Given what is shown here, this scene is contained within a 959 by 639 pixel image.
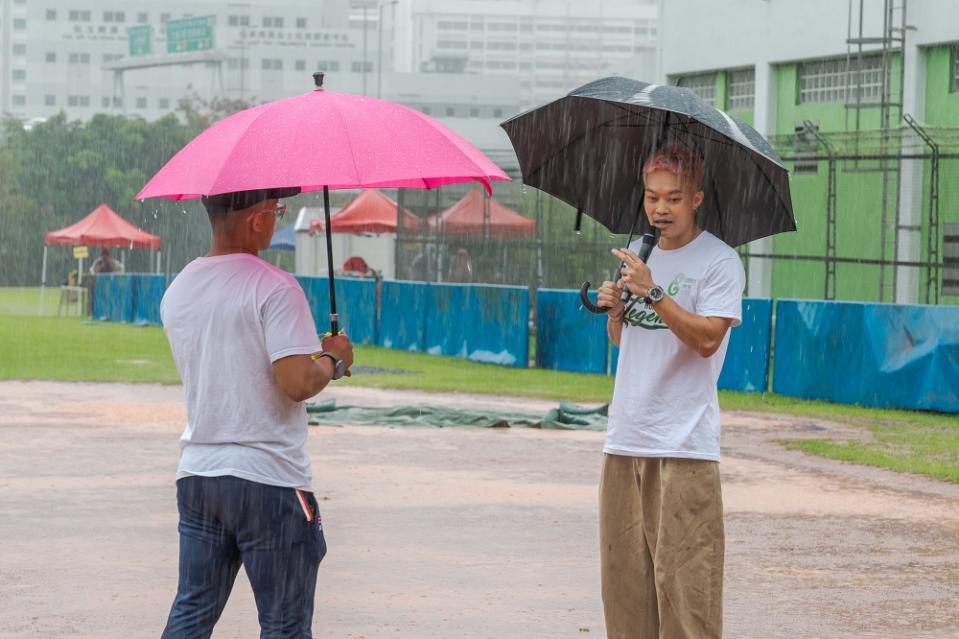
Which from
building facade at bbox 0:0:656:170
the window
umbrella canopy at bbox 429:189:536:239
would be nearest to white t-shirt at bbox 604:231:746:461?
the window

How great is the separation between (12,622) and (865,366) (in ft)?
41.0

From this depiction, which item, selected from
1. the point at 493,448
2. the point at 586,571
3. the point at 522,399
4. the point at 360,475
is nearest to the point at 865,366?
the point at 522,399

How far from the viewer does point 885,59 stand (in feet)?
89.3

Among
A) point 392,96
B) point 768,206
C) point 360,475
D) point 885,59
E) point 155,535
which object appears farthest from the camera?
point 392,96

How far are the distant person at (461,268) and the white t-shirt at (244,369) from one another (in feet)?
75.2

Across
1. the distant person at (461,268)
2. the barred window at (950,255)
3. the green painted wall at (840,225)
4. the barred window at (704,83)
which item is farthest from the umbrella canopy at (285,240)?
the barred window at (950,255)

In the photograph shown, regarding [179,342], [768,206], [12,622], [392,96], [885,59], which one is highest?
[392,96]

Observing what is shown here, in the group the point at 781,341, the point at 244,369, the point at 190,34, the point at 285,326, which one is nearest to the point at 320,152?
the point at 285,326

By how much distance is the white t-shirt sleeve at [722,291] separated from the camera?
15.4 feet

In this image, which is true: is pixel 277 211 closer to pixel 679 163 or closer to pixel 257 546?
pixel 257 546

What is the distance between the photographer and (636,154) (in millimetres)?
5230

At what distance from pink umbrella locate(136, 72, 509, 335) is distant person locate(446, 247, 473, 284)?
22.4 m

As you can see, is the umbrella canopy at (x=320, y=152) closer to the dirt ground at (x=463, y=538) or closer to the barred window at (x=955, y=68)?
the dirt ground at (x=463, y=538)

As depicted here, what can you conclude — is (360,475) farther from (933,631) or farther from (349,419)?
(933,631)
